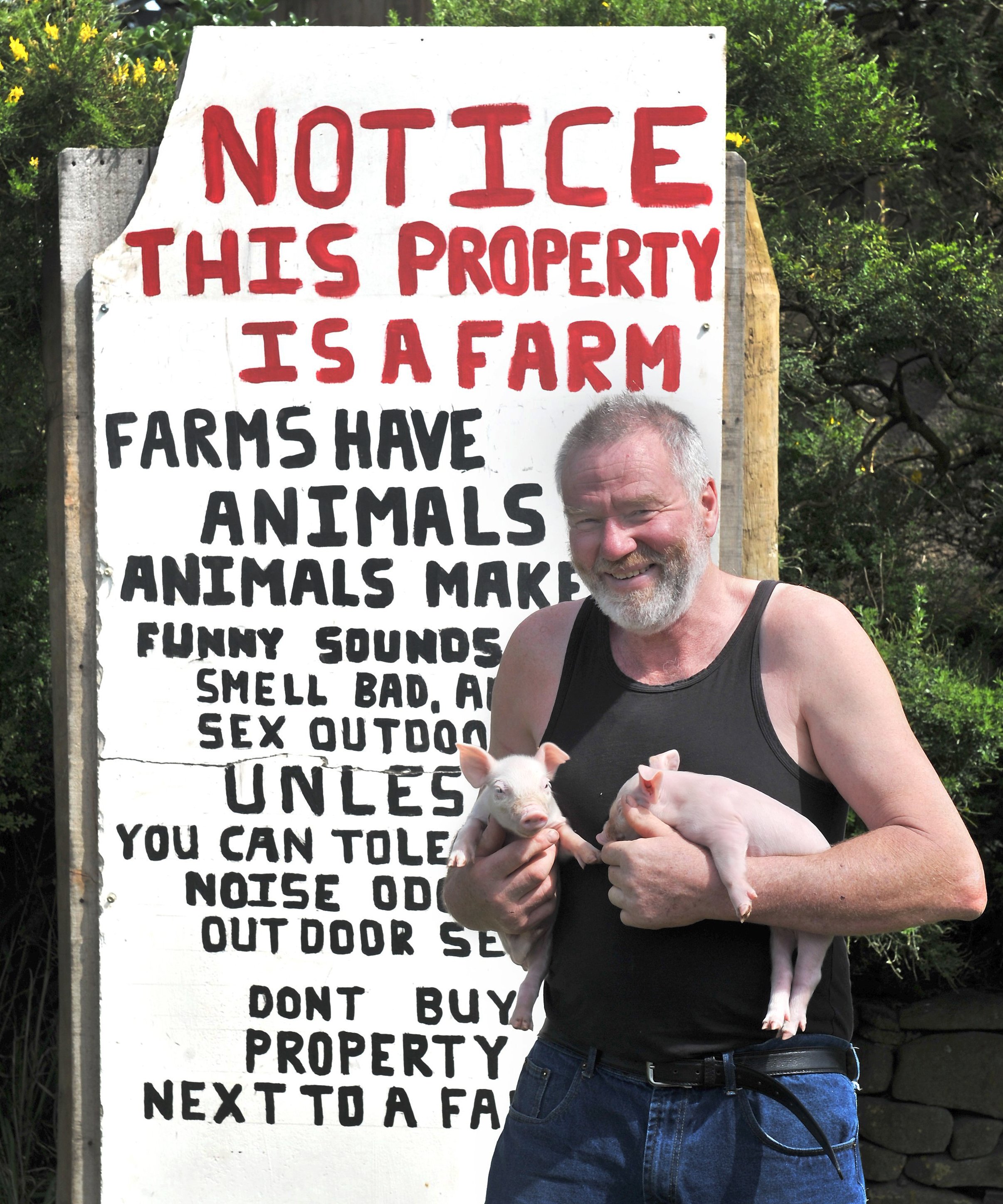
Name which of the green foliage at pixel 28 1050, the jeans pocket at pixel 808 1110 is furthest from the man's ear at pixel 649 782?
the green foliage at pixel 28 1050

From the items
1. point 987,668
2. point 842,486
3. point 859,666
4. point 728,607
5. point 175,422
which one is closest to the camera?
point 859,666

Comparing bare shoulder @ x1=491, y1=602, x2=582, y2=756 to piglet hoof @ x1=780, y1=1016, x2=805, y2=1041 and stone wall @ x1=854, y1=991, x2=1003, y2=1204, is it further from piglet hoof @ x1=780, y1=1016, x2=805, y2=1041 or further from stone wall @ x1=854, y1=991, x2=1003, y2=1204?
stone wall @ x1=854, y1=991, x2=1003, y2=1204

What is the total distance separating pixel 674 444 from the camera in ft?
7.07

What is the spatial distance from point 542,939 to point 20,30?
13.1ft

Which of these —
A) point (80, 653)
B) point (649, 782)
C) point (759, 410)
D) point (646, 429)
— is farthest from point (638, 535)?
point (80, 653)

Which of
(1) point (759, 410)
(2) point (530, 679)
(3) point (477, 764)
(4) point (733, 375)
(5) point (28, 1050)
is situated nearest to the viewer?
(3) point (477, 764)

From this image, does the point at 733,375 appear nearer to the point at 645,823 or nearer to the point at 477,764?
the point at 477,764

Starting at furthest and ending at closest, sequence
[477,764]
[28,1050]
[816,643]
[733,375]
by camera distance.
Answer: [28,1050]
[733,375]
[477,764]
[816,643]

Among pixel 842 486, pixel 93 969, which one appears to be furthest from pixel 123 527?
pixel 842 486

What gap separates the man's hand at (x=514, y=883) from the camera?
209cm

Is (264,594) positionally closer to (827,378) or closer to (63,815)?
(63,815)

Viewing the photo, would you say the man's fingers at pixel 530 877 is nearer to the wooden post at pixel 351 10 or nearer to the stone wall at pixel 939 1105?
the stone wall at pixel 939 1105

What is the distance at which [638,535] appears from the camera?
2.12 metres

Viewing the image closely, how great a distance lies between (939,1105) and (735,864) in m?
3.25
